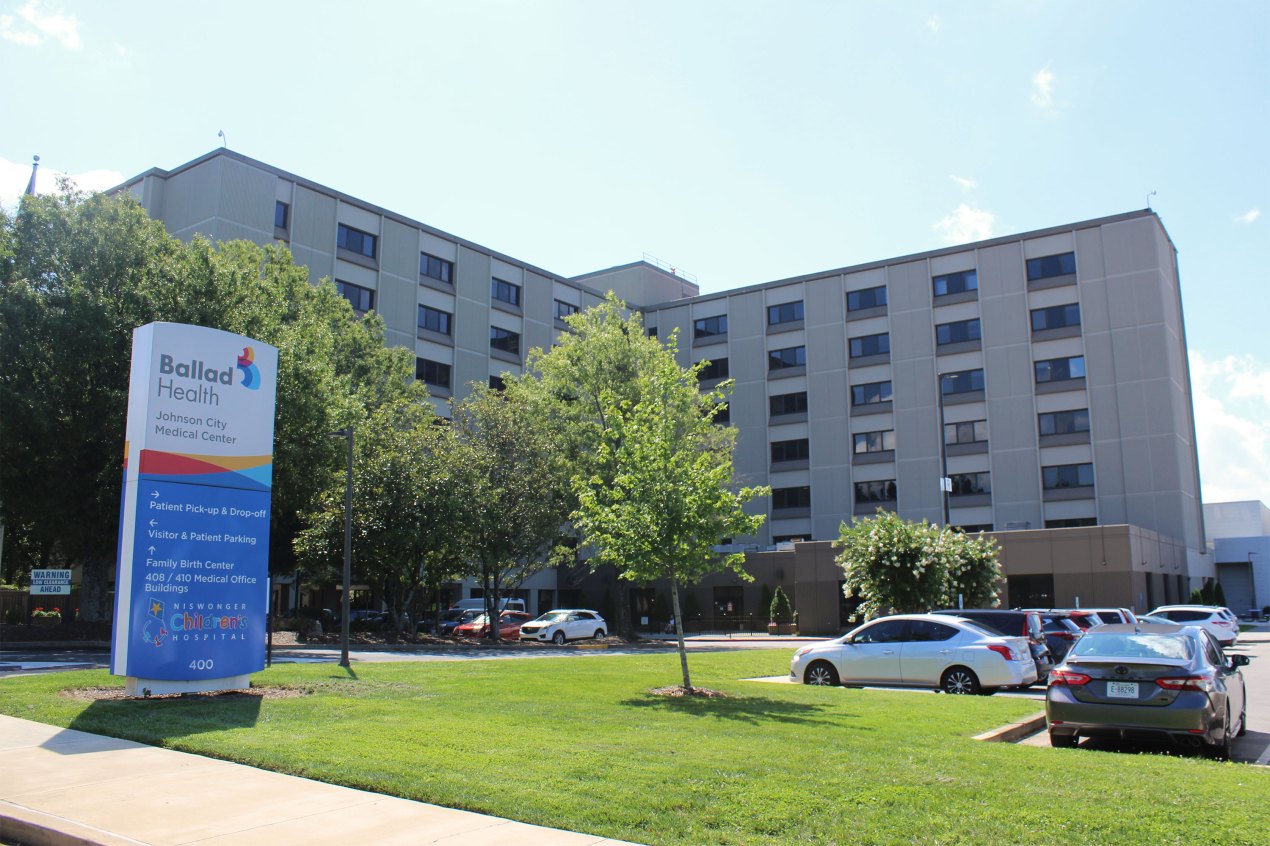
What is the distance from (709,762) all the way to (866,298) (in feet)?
183

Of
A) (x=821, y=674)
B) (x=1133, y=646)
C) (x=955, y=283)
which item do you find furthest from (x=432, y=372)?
(x=1133, y=646)

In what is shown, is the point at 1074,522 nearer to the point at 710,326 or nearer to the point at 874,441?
the point at 874,441

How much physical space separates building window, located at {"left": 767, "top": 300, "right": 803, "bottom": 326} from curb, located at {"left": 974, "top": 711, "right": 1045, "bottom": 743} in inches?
2053

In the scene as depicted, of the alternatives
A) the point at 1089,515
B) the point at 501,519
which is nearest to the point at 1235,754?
the point at 501,519

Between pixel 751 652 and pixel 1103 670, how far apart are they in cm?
1961

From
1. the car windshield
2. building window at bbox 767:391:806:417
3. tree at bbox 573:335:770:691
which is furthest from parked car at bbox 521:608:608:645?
the car windshield

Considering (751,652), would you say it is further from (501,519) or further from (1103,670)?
(1103,670)

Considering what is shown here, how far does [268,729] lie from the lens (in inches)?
427

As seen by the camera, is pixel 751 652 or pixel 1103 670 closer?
pixel 1103 670

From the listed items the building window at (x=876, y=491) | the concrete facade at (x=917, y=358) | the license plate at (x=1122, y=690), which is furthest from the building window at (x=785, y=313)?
the license plate at (x=1122, y=690)

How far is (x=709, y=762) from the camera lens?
29.0 feet

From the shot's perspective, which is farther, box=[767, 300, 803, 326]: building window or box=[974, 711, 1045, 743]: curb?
box=[767, 300, 803, 326]: building window

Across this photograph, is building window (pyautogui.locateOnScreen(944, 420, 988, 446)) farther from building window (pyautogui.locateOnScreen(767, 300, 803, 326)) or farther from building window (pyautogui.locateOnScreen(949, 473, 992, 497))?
building window (pyautogui.locateOnScreen(767, 300, 803, 326))

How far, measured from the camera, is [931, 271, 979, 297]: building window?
58.0 meters
